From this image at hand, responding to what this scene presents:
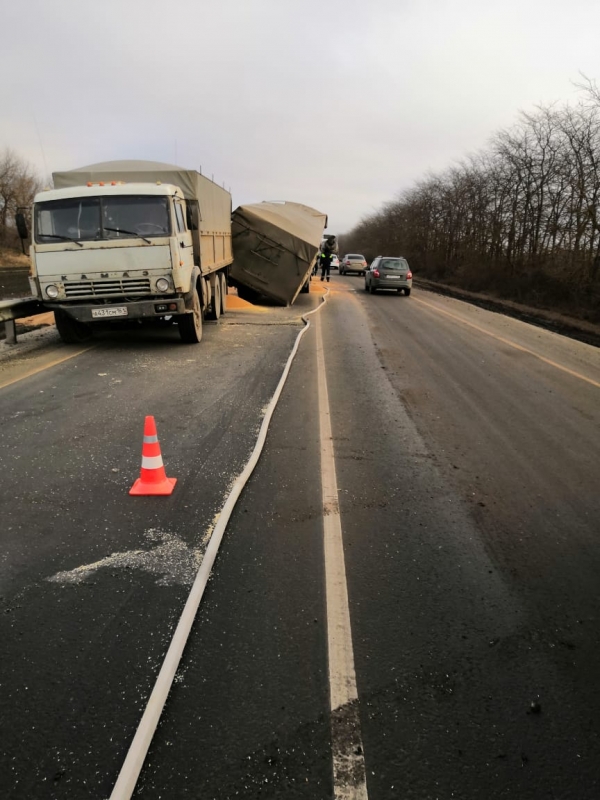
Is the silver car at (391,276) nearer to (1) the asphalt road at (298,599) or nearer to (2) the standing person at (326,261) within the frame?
(2) the standing person at (326,261)

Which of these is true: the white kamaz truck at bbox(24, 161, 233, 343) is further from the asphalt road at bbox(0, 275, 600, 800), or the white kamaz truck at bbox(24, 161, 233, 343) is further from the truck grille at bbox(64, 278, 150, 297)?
the asphalt road at bbox(0, 275, 600, 800)

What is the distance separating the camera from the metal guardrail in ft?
32.7

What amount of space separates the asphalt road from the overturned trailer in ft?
35.4

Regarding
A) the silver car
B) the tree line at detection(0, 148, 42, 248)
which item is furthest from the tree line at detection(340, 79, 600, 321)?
the tree line at detection(0, 148, 42, 248)

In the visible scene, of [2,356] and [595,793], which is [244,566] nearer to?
[595,793]

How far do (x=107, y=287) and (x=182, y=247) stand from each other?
1.66 meters

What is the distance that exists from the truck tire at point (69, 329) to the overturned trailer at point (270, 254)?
23.8 ft

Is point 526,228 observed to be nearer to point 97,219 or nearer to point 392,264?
point 392,264

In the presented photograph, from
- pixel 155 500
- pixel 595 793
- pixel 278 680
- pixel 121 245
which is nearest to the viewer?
pixel 595 793

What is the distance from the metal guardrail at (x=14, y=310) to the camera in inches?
392

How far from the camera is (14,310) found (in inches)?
405

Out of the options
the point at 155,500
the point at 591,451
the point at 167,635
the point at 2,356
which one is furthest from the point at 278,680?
the point at 2,356

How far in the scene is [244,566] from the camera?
3.24m

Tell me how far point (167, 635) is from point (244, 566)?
71 centimetres
